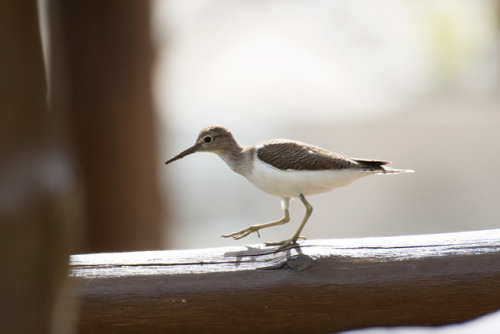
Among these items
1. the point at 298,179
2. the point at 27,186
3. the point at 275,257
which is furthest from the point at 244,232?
the point at 27,186

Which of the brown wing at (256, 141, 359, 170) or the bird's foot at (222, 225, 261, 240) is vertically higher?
the brown wing at (256, 141, 359, 170)

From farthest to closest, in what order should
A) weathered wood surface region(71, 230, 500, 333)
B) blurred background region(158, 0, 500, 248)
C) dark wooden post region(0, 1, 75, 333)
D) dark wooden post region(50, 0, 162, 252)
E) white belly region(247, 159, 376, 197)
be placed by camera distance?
blurred background region(158, 0, 500, 248) → dark wooden post region(50, 0, 162, 252) → white belly region(247, 159, 376, 197) → weathered wood surface region(71, 230, 500, 333) → dark wooden post region(0, 1, 75, 333)

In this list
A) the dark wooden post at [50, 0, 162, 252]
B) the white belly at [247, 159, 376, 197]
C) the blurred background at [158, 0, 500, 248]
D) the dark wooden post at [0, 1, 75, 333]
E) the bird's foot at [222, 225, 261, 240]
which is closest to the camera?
the dark wooden post at [0, 1, 75, 333]

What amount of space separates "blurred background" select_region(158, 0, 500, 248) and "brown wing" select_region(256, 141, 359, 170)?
2.62 meters

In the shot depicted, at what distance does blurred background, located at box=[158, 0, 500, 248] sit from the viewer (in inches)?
204

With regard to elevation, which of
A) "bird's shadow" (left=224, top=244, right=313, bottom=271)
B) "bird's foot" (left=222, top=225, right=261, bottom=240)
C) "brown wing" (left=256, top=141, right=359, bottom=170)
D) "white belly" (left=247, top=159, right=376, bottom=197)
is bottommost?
"bird's foot" (left=222, top=225, right=261, bottom=240)

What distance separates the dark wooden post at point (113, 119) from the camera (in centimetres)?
366

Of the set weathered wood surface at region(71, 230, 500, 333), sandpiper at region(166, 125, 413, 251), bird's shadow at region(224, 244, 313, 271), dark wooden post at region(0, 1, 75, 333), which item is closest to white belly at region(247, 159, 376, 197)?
sandpiper at region(166, 125, 413, 251)

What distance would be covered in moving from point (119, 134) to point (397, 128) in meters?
3.41

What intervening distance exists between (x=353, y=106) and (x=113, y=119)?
3777 millimetres

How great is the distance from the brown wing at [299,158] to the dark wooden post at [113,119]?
1.80 m

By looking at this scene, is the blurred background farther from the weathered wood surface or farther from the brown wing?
the weathered wood surface

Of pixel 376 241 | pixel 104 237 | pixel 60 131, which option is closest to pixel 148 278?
pixel 376 241

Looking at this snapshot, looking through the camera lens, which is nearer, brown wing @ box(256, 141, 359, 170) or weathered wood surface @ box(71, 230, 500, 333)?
weathered wood surface @ box(71, 230, 500, 333)
